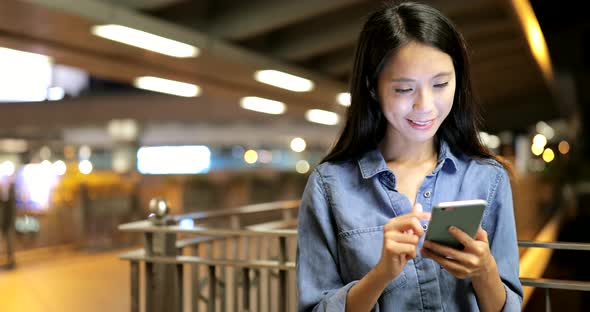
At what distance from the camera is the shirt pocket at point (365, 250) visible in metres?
1.69

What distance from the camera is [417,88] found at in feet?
5.50

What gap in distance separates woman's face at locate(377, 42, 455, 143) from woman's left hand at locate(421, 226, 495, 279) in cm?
32

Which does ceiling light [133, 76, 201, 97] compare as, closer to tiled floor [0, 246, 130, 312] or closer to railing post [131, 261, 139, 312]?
tiled floor [0, 246, 130, 312]

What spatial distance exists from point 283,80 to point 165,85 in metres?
2.26

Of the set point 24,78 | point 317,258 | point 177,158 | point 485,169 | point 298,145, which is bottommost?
A: point 317,258

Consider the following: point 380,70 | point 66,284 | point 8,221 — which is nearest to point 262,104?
point 8,221

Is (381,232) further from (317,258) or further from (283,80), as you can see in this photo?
(283,80)

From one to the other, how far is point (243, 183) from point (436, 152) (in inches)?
600

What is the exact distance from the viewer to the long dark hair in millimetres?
1688

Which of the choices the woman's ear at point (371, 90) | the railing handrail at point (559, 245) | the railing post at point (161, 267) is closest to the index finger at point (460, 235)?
the woman's ear at point (371, 90)

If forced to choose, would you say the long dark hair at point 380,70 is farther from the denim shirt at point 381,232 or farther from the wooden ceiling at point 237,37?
the wooden ceiling at point 237,37


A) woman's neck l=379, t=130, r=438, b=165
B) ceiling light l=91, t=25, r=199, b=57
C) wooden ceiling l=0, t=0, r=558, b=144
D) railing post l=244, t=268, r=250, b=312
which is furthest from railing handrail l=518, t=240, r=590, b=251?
ceiling light l=91, t=25, r=199, b=57

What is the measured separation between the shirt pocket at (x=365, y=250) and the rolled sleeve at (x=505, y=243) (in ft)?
0.88

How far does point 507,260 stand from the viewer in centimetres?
174
